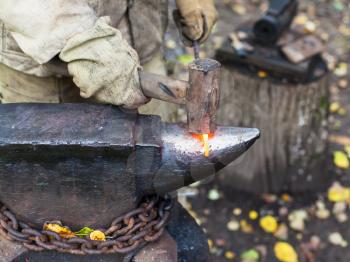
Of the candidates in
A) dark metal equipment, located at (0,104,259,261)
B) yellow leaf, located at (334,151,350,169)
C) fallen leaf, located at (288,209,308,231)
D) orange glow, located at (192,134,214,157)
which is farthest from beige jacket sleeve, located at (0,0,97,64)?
yellow leaf, located at (334,151,350,169)

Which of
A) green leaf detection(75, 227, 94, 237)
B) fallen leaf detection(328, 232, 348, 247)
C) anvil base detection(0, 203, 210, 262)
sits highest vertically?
green leaf detection(75, 227, 94, 237)

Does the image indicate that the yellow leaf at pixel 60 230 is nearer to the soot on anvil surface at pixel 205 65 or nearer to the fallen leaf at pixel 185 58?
the soot on anvil surface at pixel 205 65

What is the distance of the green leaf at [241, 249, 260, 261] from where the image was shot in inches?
137

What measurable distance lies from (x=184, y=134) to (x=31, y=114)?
537 mm

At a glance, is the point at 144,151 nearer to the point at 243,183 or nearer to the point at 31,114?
the point at 31,114

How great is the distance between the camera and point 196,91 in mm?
1665

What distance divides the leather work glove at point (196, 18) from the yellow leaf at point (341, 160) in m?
2.09

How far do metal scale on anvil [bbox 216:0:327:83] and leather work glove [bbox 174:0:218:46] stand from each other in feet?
3.10

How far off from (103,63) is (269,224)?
2382 mm

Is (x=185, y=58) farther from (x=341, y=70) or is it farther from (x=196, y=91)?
(x=196, y=91)

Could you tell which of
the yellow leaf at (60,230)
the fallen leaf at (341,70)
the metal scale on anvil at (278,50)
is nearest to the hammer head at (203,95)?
the yellow leaf at (60,230)

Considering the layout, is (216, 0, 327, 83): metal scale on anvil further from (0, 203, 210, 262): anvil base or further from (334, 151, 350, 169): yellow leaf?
(0, 203, 210, 262): anvil base

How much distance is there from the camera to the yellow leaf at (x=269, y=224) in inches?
144

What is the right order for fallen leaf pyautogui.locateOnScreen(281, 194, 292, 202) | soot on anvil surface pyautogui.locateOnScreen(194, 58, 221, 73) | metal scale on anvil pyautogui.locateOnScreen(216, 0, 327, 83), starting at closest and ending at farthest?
soot on anvil surface pyautogui.locateOnScreen(194, 58, 221, 73), metal scale on anvil pyautogui.locateOnScreen(216, 0, 327, 83), fallen leaf pyautogui.locateOnScreen(281, 194, 292, 202)
